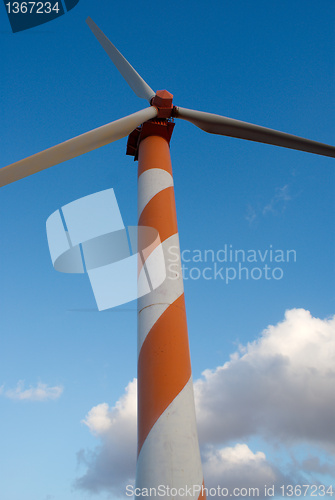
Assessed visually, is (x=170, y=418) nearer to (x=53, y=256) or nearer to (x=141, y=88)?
(x=53, y=256)

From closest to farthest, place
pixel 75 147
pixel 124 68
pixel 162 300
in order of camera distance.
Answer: pixel 162 300 < pixel 75 147 < pixel 124 68

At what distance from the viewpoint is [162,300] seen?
4.90m

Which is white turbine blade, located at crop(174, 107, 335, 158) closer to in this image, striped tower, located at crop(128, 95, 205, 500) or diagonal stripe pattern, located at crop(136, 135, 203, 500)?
striped tower, located at crop(128, 95, 205, 500)

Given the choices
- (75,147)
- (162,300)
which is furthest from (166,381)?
(75,147)

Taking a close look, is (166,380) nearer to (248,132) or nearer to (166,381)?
(166,381)

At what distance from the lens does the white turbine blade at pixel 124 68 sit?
7.67m

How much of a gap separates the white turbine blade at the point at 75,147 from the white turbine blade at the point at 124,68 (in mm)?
1178

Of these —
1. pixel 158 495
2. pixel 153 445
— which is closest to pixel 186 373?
pixel 153 445

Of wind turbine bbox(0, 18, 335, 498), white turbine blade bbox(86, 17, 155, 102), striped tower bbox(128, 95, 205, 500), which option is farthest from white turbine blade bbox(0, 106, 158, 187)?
white turbine blade bbox(86, 17, 155, 102)

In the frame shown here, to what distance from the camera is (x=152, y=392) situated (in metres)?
4.35

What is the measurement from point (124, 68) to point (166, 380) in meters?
6.51

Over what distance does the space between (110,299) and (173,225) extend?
1.48m

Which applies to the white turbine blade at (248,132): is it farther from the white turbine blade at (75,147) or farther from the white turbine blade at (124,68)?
the white turbine blade at (124,68)

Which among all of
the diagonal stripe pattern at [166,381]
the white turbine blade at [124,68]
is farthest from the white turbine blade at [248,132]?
the diagonal stripe pattern at [166,381]
